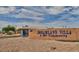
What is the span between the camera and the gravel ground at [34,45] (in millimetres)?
2146

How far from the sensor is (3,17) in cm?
215

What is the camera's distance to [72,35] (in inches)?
85.8

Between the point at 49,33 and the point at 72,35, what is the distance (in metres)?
0.28

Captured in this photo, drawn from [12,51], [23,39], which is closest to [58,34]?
[23,39]

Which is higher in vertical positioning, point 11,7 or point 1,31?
point 11,7

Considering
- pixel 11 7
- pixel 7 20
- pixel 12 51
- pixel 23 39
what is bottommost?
pixel 12 51

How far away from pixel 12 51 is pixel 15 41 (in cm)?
Result: 12

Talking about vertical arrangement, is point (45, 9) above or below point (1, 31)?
above

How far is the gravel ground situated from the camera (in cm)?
215

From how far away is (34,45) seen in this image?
216 cm

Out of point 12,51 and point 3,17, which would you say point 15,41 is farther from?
point 3,17

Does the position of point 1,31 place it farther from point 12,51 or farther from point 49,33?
point 49,33
